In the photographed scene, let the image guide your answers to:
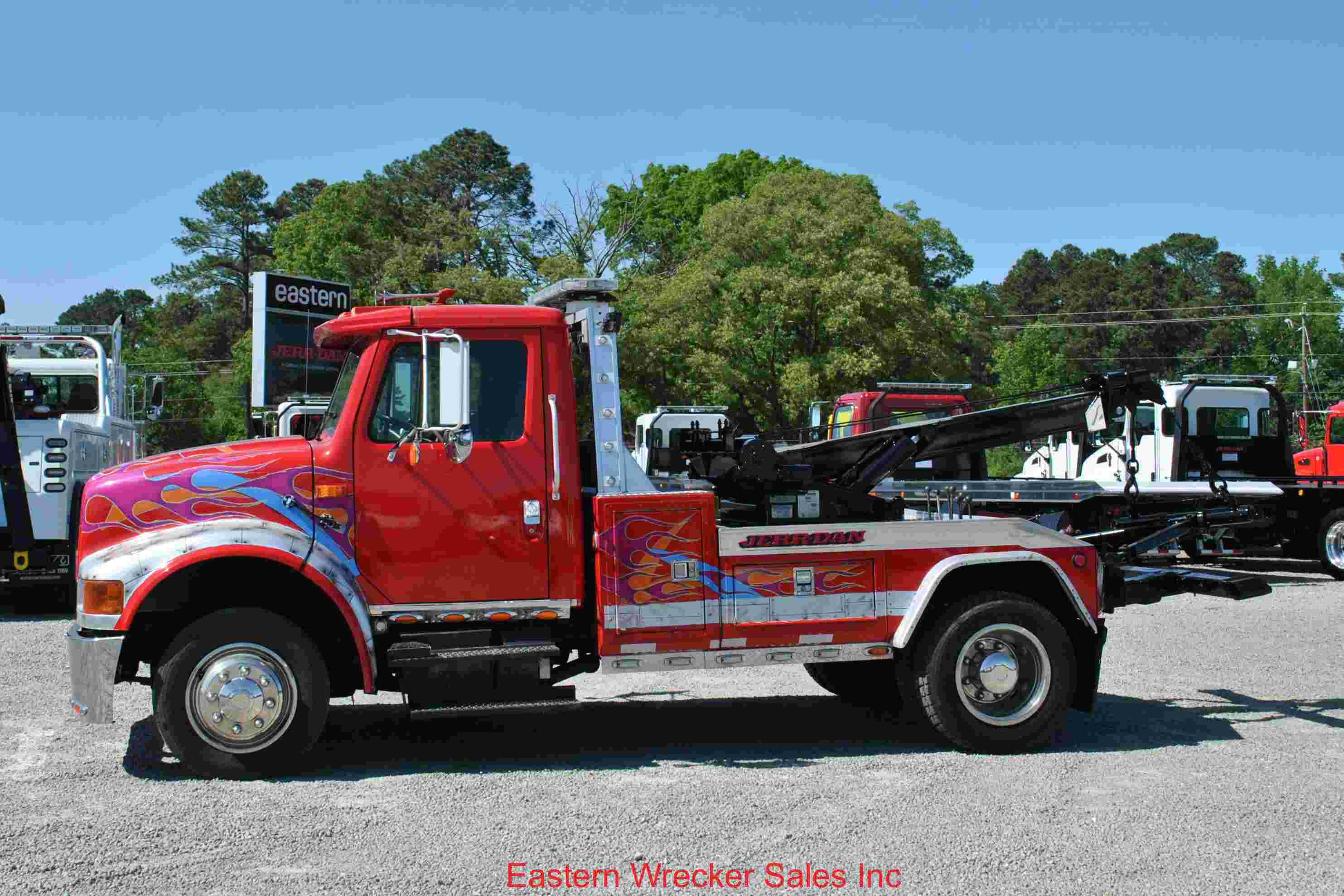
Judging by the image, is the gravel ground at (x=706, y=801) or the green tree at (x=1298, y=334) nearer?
the gravel ground at (x=706, y=801)

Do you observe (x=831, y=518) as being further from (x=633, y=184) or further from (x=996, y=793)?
(x=633, y=184)

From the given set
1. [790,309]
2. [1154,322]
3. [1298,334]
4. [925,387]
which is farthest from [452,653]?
[1154,322]

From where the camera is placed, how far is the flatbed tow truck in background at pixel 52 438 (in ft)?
42.2

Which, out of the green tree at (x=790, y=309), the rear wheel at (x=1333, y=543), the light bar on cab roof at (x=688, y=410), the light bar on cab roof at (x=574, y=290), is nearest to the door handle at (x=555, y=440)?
the light bar on cab roof at (x=574, y=290)

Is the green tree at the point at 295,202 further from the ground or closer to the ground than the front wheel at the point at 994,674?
further from the ground

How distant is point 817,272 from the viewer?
37812mm

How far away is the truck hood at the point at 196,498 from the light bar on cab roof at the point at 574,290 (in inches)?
67.2

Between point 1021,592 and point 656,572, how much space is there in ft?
7.59

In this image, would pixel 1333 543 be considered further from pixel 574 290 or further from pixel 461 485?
pixel 461 485

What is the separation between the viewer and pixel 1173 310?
291ft

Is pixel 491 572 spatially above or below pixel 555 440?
below

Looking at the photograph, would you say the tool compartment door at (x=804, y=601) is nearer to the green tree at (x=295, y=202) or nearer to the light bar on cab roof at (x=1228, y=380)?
the light bar on cab roof at (x=1228, y=380)

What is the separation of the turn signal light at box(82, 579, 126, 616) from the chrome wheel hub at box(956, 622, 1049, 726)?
4626 mm

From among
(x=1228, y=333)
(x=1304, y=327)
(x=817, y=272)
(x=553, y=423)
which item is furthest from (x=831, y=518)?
(x=1228, y=333)
